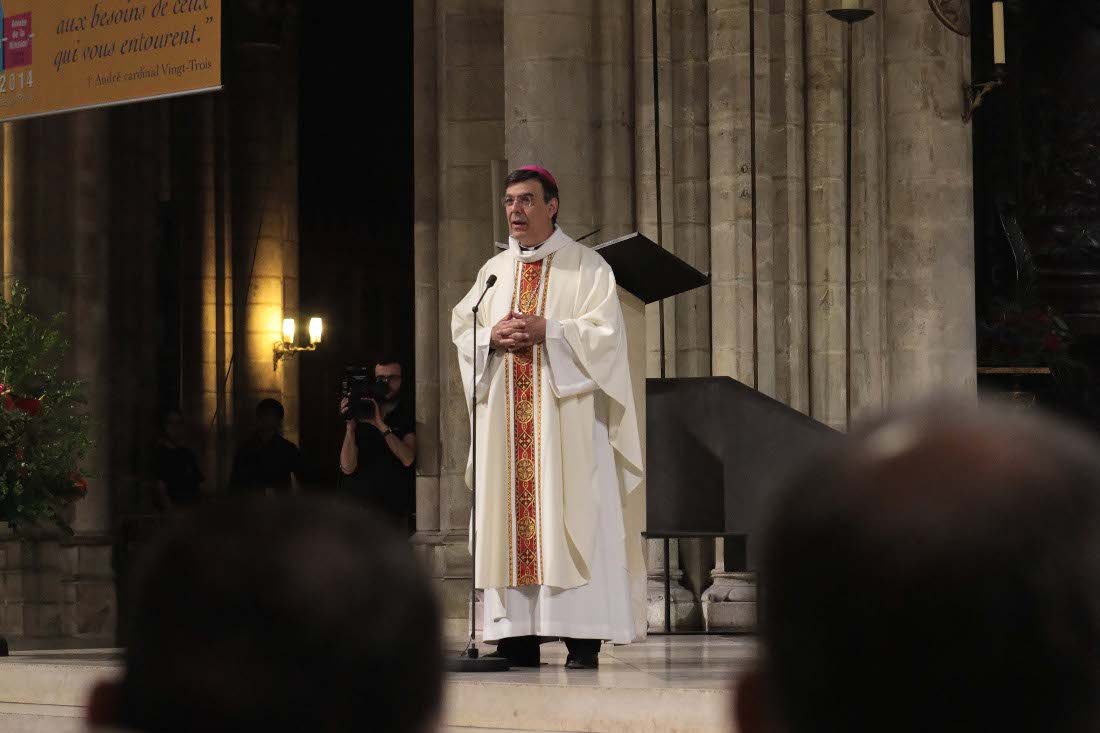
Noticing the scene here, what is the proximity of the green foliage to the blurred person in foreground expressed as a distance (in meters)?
7.49

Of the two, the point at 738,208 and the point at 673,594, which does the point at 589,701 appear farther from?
the point at 738,208

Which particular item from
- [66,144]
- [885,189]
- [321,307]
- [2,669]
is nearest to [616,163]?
[885,189]

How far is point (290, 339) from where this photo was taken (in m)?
16.9

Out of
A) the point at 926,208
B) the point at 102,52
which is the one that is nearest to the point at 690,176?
the point at 926,208

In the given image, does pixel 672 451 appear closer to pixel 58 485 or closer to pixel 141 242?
pixel 58 485

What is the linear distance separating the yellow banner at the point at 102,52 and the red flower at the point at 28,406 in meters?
1.71

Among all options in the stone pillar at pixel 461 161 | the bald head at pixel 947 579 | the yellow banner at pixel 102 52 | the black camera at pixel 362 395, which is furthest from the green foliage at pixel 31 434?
the bald head at pixel 947 579

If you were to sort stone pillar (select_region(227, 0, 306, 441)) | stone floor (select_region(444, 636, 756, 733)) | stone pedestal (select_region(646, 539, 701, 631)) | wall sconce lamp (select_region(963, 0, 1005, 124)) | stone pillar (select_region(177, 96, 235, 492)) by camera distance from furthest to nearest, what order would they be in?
stone pillar (select_region(227, 0, 306, 441)) < stone pillar (select_region(177, 96, 235, 492)) < stone pedestal (select_region(646, 539, 701, 631)) < wall sconce lamp (select_region(963, 0, 1005, 124)) < stone floor (select_region(444, 636, 756, 733))

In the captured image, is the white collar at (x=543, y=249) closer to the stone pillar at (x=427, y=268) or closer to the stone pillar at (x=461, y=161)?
the stone pillar at (x=461, y=161)

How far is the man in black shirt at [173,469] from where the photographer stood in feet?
41.5

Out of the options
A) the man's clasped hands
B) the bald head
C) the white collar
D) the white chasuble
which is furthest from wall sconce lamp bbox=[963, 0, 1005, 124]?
the bald head

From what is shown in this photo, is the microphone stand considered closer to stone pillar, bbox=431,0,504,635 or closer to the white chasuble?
the white chasuble

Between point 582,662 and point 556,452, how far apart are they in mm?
733

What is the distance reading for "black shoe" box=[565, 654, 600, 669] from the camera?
6.63 m
